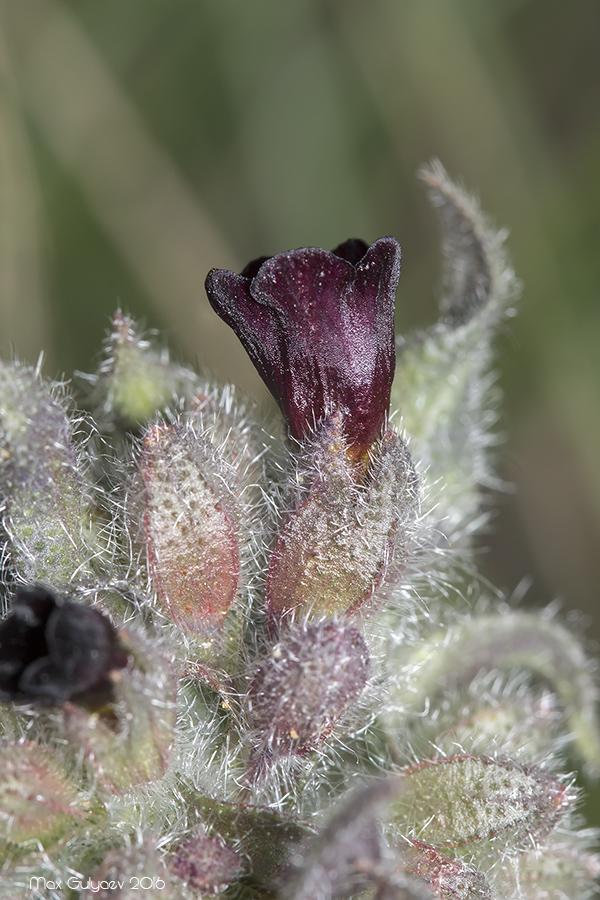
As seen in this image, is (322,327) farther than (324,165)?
No

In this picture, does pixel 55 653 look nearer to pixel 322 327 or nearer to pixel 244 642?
pixel 244 642

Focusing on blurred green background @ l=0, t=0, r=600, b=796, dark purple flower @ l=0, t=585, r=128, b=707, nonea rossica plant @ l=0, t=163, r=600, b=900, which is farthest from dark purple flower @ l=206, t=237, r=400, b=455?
blurred green background @ l=0, t=0, r=600, b=796

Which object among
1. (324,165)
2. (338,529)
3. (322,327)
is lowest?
(338,529)

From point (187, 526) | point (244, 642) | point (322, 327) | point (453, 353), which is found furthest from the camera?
point (453, 353)

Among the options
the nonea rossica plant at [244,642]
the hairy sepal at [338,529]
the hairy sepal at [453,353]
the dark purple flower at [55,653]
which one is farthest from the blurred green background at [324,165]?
the dark purple flower at [55,653]

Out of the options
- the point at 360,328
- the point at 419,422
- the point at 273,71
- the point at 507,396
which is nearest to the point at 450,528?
the point at 419,422

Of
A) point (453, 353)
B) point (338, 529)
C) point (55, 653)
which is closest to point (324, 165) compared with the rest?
point (453, 353)

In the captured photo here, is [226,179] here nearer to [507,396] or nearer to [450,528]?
[507,396]
